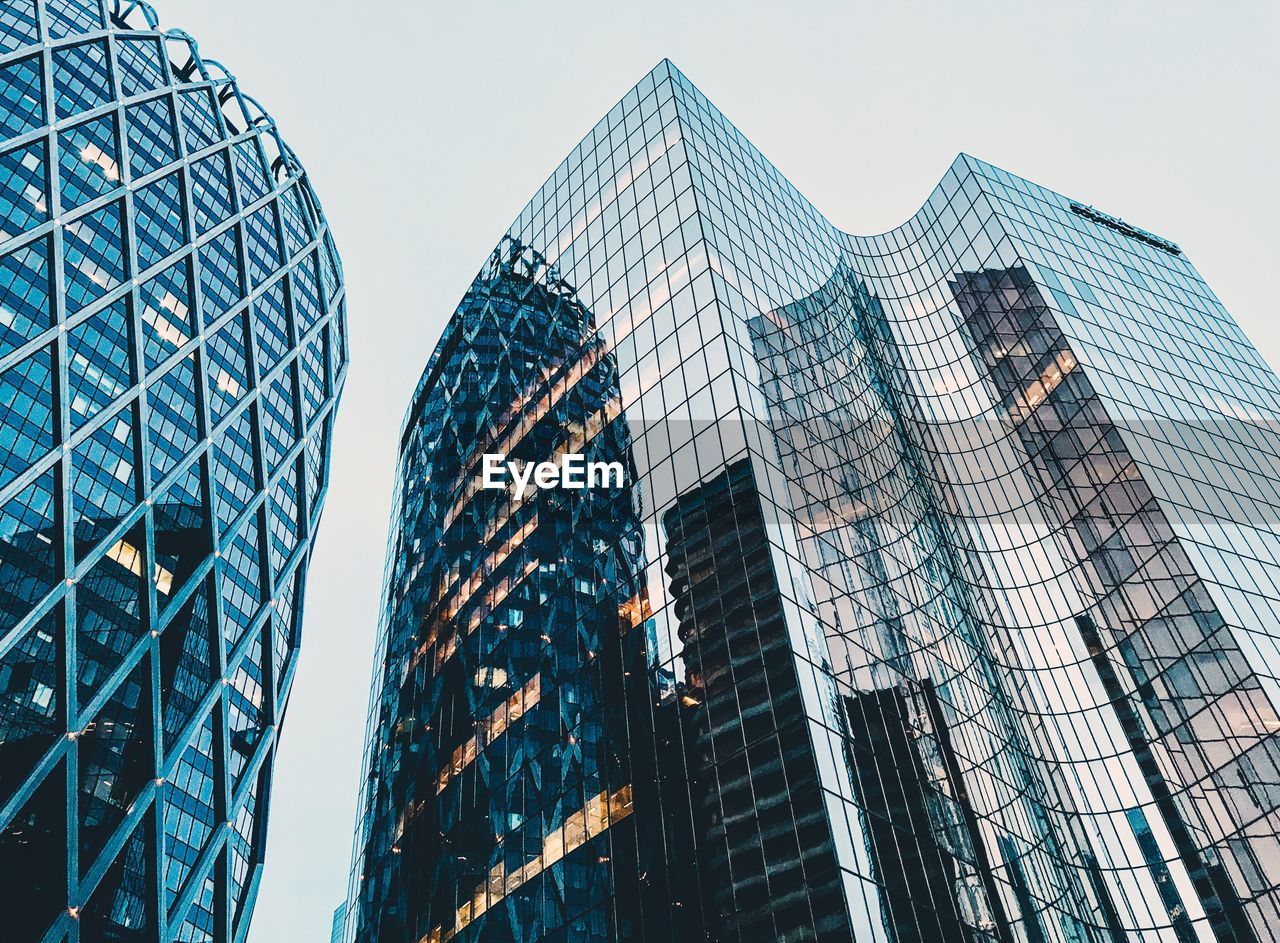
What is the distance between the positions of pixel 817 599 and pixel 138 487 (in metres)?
39.2

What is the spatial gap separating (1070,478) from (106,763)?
49.3 metres

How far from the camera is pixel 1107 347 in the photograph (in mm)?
51812

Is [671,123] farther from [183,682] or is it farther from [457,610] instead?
[183,682]

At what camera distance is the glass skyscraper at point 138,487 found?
146 feet

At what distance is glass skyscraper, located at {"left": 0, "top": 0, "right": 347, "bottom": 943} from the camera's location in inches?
1752

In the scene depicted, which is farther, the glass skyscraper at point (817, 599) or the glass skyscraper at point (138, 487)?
the glass skyscraper at point (138, 487)

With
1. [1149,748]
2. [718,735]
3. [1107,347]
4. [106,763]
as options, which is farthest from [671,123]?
[106,763]

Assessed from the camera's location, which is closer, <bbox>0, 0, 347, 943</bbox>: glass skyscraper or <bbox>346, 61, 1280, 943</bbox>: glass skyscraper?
<bbox>346, 61, 1280, 943</bbox>: glass skyscraper

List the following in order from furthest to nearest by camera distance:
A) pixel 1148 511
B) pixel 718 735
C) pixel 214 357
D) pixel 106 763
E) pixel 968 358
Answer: pixel 214 357
pixel 968 358
pixel 106 763
pixel 1148 511
pixel 718 735

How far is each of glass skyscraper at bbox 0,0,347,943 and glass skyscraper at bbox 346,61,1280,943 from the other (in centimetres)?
899

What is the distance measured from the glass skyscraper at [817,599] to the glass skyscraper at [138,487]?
8.99m

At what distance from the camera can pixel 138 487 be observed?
2077 inches

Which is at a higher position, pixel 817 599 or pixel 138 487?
pixel 138 487

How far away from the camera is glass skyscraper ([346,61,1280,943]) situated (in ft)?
99.5
